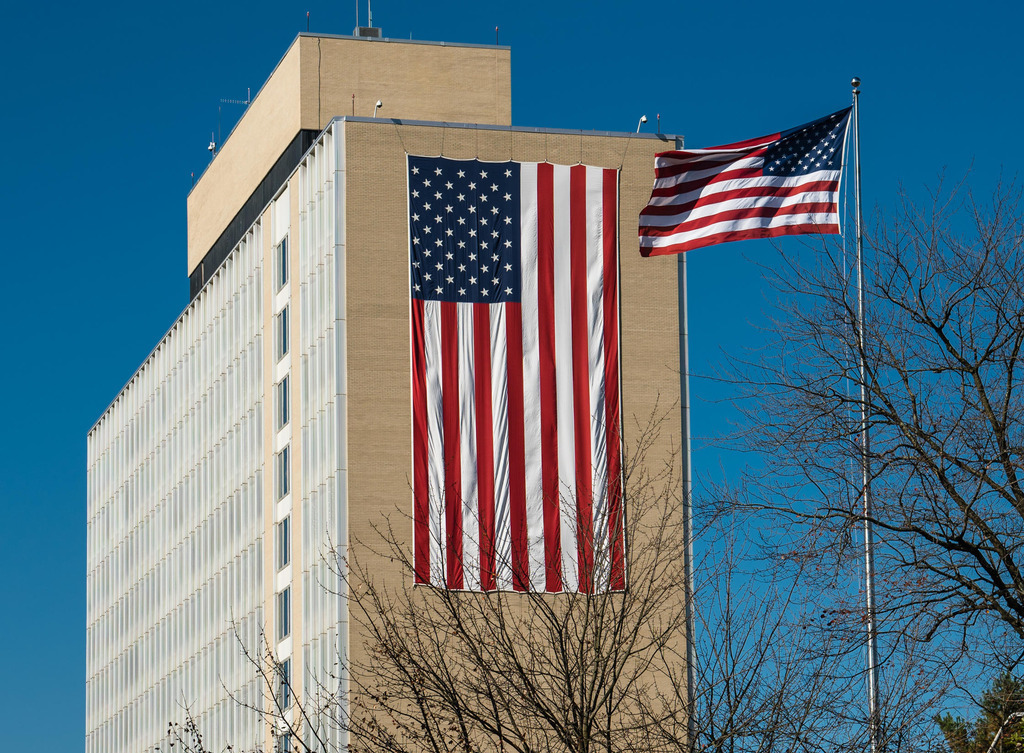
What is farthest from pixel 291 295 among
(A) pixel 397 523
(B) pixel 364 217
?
(A) pixel 397 523

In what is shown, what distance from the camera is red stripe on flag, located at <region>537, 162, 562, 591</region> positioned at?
59.9m

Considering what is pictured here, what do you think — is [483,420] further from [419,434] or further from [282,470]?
[282,470]

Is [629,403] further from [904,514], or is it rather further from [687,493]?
[904,514]

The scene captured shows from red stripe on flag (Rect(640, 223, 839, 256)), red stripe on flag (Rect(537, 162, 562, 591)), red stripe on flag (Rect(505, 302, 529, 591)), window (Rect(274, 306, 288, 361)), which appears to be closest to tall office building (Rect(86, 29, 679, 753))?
window (Rect(274, 306, 288, 361))

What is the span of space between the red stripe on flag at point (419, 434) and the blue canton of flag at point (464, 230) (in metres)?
1.13

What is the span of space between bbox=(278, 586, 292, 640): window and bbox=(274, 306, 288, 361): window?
8486 mm

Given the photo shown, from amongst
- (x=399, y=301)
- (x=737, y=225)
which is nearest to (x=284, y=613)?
(x=399, y=301)

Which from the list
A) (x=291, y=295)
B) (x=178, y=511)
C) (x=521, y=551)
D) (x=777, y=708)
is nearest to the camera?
(x=777, y=708)

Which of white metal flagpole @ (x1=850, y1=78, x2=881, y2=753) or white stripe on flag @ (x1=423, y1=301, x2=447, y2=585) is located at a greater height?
white stripe on flag @ (x1=423, y1=301, x2=447, y2=585)

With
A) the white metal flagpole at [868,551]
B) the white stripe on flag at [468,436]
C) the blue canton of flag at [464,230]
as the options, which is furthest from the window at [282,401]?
the white metal flagpole at [868,551]

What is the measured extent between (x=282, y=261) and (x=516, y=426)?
13.2 m

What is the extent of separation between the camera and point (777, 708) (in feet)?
87.0

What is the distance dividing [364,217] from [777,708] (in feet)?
127

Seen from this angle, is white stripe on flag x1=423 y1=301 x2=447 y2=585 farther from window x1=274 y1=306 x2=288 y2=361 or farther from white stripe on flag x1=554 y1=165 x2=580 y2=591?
window x1=274 y1=306 x2=288 y2=361
